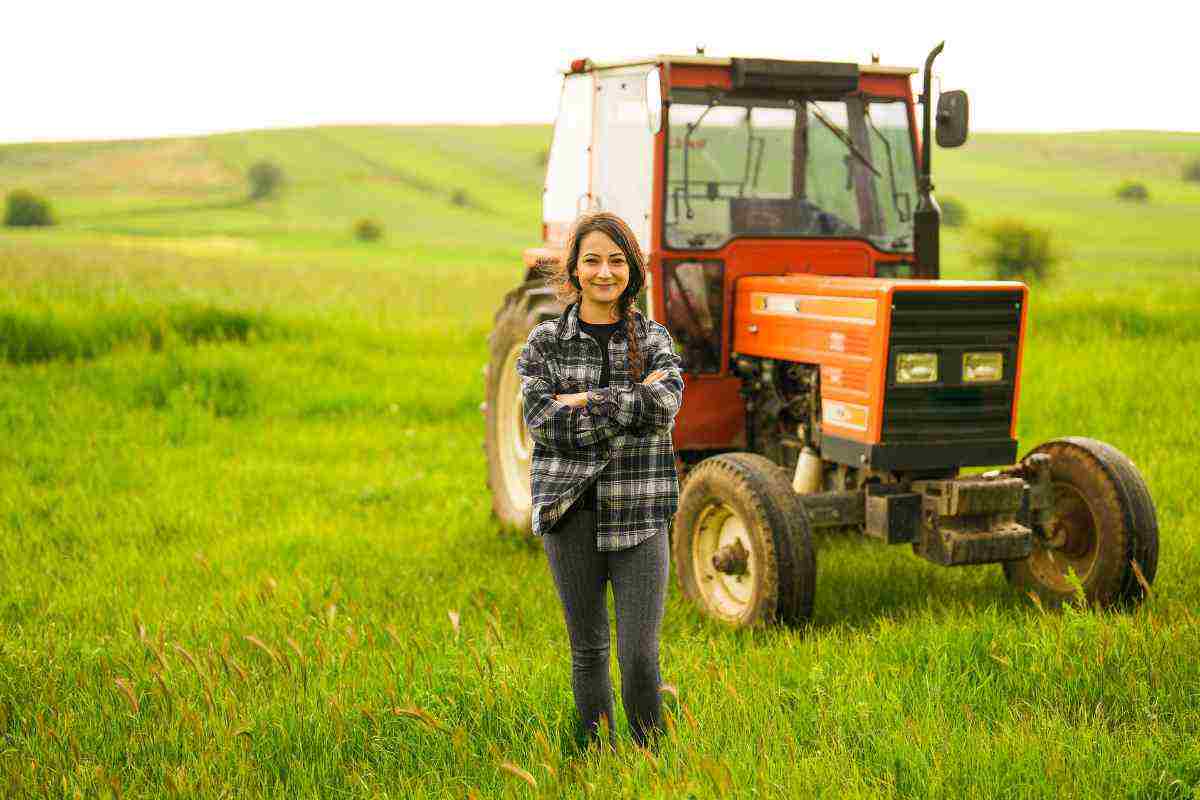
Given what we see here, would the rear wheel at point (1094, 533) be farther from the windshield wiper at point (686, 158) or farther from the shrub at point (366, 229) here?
the shrub at point (366, 229)

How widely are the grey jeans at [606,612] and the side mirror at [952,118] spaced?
2730mm

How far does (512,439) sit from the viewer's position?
7.30 m

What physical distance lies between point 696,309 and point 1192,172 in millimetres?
59686

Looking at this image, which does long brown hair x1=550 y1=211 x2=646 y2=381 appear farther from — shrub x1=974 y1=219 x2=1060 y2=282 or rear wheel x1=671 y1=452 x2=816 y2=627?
shrub x1=974 y1=219 x2=1060 y2=282

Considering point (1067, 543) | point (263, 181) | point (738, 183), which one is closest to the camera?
point (1067, 543)

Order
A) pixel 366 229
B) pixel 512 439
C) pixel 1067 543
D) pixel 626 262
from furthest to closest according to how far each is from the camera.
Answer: pixel 366 229
pixel 512 439
pixel 1067 543
pixel 626 262

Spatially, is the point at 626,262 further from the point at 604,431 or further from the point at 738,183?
the point at 738,183

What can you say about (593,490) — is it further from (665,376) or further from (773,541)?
(773,541)

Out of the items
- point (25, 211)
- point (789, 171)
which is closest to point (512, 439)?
point (789, 171)

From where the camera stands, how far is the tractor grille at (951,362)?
5.06 meters

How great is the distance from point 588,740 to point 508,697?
47 cm

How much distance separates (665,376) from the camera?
11.3ft

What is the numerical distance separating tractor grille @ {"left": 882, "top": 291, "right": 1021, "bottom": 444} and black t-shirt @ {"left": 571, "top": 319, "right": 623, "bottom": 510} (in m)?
1.89

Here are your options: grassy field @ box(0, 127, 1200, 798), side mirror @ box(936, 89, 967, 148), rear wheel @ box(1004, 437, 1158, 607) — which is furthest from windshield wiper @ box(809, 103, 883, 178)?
grassy field @ box(0, 127, 1200, 798)
